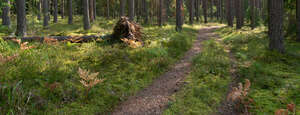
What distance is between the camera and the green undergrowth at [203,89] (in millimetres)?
4461

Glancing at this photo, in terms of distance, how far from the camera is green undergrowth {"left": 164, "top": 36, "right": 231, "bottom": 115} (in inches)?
176

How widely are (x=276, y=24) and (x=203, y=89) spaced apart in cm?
596

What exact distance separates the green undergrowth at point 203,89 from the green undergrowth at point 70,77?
1307 millimetres

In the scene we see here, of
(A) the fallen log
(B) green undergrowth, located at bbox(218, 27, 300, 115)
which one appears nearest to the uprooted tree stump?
(A) the fallen log

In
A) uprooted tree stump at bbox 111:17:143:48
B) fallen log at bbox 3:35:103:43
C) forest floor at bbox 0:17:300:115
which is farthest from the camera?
uprooted tree stump at bbox 111:17:143:48

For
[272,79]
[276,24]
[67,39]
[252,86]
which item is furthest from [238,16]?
[67,39]

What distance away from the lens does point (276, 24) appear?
8.73 metres

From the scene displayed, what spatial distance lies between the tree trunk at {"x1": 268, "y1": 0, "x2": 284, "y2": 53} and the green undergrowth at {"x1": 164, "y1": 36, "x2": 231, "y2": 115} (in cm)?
319

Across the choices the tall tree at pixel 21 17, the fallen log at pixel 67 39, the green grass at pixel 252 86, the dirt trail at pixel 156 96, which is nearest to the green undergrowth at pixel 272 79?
the green grass at pixel 252 86

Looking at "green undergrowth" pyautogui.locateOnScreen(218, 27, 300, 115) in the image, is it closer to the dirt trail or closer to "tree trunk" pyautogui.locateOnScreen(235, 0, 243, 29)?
the dirt trail

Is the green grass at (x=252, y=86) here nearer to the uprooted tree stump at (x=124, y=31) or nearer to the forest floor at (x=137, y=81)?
the forest floor at (x=137, y=81)

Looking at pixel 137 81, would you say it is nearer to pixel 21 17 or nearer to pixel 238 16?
pixel 21 17

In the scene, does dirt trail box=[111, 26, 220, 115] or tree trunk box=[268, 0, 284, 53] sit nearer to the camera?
dirt trail box=[111, 26, 220, 115]

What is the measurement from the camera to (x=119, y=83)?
5.76m
